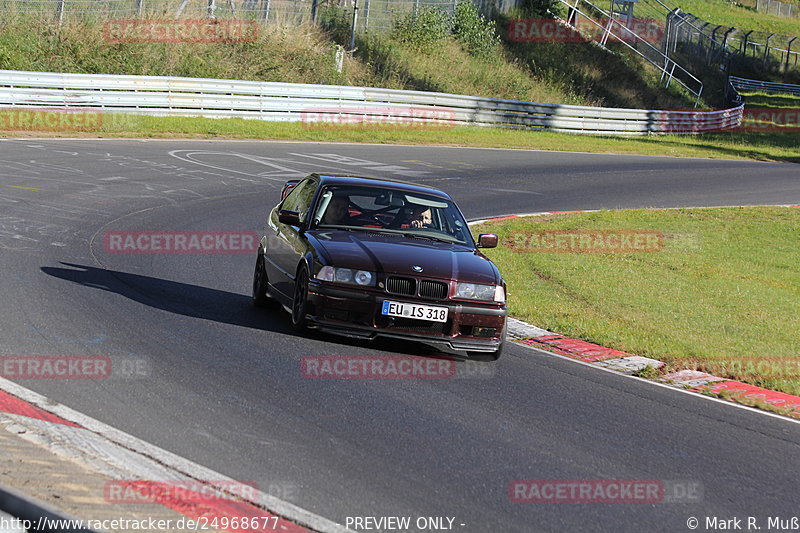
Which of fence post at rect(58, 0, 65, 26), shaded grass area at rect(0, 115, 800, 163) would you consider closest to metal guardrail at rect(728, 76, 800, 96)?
shaded grass area at rect(0, 115, 800, 163)

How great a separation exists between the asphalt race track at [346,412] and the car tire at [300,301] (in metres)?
0.16

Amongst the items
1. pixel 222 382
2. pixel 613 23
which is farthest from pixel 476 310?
pixel 613 23

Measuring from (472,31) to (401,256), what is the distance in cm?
4090

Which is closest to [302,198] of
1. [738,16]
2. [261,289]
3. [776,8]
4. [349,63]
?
[261,289]

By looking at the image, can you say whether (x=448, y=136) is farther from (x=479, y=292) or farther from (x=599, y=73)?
(x=479, y=292)

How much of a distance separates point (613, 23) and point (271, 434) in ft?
179

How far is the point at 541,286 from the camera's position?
45.9ft

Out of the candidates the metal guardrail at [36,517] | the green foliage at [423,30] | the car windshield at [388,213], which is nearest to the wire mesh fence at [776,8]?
the green foliage at [423,30]

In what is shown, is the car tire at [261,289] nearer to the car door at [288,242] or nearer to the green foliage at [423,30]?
the car door at [288,242]

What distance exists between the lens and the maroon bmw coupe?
884cm

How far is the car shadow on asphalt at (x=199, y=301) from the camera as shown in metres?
9.48

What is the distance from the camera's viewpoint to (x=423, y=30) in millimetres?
46406

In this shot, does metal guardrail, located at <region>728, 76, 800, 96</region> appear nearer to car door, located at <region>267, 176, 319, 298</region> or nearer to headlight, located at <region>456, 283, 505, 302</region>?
car door, located at <region>267, 176, 319, 298</region>

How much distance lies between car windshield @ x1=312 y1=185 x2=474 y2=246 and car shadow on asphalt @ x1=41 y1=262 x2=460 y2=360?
111 cm
